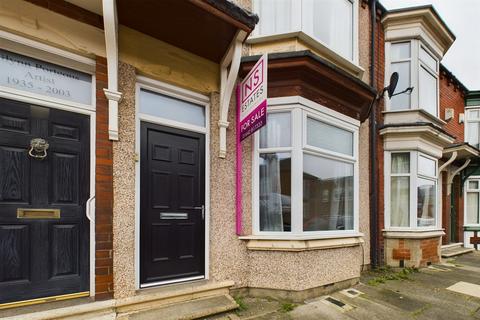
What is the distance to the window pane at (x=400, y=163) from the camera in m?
6.15

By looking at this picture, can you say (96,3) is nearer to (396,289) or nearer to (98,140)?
(98,140)

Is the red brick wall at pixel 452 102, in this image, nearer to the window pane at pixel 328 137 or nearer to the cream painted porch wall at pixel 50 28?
the window pane at pixel 328 137

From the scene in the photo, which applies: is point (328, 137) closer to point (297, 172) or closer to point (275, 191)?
point (297, 172)

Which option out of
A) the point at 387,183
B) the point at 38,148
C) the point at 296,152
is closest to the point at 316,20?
the point at 296,152

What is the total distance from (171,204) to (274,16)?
3.47 m

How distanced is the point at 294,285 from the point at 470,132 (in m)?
10.3

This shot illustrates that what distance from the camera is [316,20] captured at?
186 inches

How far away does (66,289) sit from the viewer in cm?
270

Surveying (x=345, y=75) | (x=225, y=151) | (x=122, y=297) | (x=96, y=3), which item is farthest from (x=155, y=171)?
(x=345, y=75)

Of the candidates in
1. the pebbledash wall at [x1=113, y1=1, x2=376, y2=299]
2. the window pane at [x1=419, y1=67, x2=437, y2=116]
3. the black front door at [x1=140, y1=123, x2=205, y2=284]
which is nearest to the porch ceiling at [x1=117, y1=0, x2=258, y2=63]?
the pebbledash wall at [x1=113, y1=1, x2=376, y2=299]

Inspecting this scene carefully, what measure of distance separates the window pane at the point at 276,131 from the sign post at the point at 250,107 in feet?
1.52

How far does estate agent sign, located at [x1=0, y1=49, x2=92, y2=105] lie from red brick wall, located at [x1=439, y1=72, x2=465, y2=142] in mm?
Result: 9355

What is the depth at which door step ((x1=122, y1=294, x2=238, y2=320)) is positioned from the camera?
2758mm

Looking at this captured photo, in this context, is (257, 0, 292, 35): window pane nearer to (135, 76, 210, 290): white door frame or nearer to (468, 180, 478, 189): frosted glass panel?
(135, 76, 210, 290): white door frame
